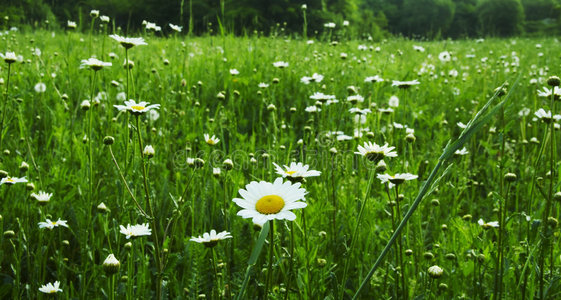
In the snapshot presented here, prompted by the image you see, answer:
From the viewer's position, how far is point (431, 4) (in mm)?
40156

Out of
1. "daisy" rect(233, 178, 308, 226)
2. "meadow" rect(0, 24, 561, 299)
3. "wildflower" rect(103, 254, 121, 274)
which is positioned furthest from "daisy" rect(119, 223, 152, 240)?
"daisy" rect(233, 178, 308, 226)

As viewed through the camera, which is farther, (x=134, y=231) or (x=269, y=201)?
(x=134, y=231)

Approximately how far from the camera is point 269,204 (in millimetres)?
804

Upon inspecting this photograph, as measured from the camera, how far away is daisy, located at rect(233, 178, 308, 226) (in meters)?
0.75

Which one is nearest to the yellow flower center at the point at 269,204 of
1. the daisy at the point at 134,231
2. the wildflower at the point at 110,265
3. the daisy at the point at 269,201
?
the daisy at the point at 269,201

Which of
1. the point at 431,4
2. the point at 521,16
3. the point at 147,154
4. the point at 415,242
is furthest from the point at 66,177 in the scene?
the point at 521,16

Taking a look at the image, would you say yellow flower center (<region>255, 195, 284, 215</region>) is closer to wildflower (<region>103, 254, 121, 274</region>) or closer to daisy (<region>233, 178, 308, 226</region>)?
daisy (<region>233, 178, 308, 226</region>)

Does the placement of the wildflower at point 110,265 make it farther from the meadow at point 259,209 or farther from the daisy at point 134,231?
the daisy at point 134,231

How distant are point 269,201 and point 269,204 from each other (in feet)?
0.04

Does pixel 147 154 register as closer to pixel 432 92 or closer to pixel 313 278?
pixel 313 278

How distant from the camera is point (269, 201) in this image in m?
0.82

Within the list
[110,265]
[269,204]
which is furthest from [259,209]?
[110,265]

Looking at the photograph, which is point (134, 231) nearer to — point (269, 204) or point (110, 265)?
point (110, 265)

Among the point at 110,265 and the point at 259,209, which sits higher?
the point at 259,209
